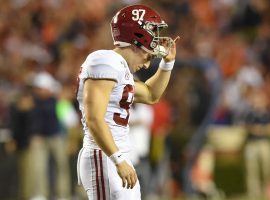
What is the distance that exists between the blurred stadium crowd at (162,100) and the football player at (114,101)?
401cm

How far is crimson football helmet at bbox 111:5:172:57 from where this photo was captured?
5129 mm

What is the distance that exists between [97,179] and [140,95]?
80 centimetres

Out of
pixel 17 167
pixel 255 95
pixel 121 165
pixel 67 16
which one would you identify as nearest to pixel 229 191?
pixel 255 95

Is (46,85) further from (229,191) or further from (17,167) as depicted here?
(229,191)

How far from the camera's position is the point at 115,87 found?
4.97 m

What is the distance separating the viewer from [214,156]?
12438mm

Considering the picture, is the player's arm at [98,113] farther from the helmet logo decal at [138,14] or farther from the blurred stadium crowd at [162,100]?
the blurred stadium crowd at [162,100]

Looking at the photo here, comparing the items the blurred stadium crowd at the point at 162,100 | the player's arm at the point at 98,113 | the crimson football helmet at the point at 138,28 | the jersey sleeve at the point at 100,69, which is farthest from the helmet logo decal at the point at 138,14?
the blurred stadium crowd at the point at 162,100

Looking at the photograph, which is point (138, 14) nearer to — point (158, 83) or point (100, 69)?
point (100, 69)

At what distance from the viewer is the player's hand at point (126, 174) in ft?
15.6

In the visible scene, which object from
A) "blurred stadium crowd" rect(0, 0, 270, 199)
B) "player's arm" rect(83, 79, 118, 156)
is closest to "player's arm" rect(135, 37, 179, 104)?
"player's arm" rect(83, 79, 118, 156)

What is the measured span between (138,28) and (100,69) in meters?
0.43

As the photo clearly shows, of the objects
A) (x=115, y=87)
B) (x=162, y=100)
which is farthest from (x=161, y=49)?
(x=162, y=100)

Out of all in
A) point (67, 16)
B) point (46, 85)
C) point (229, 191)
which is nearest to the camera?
point (46, 85)
